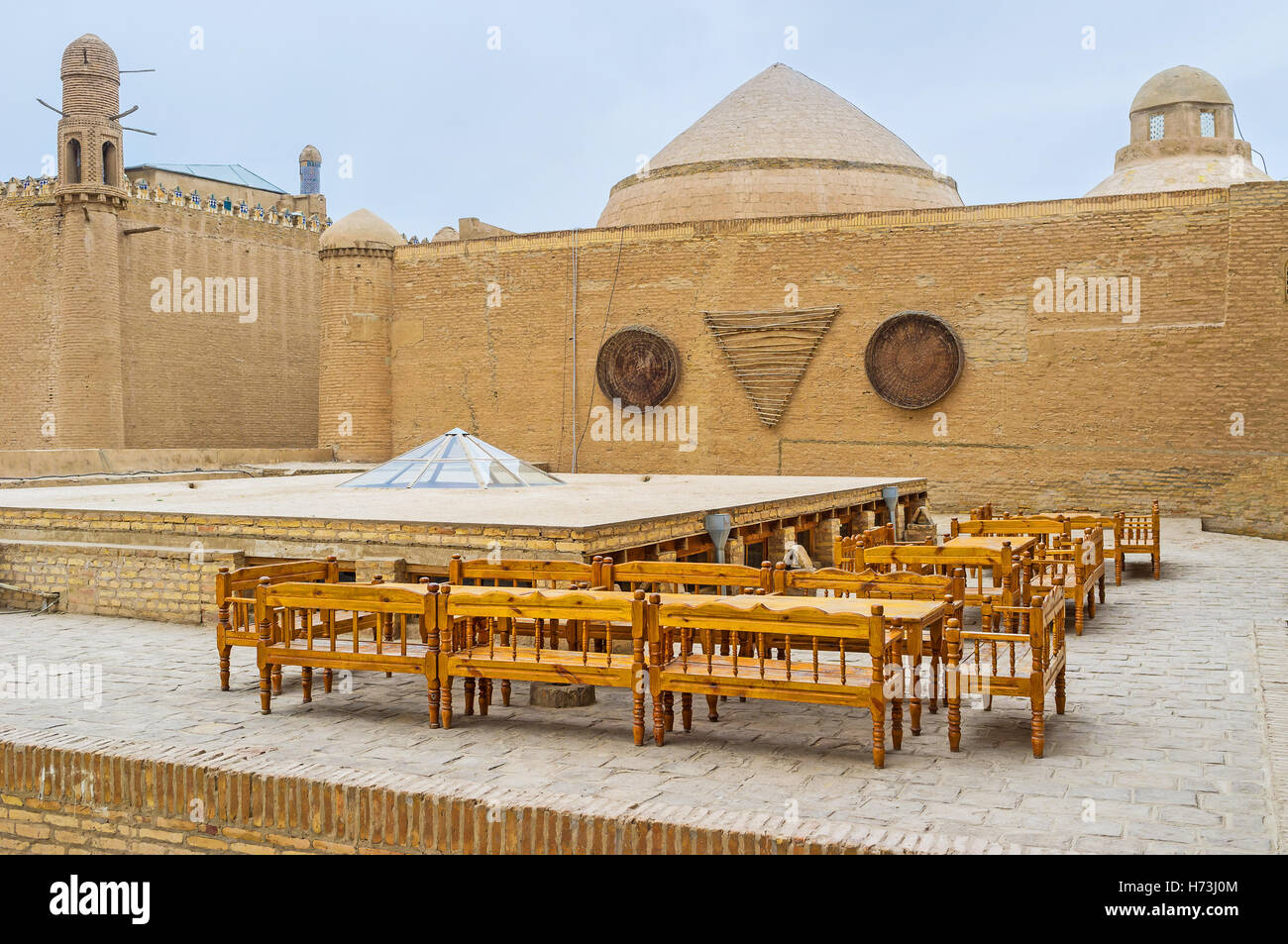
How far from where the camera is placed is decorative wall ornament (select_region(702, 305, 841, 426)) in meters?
19.5

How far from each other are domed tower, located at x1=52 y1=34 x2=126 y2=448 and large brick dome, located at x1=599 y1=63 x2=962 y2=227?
9.55 metres

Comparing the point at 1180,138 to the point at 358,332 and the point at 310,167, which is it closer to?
the point at 358,332

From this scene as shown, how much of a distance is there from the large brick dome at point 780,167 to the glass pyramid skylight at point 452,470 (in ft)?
30.5

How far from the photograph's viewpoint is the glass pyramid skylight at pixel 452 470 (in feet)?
42.7

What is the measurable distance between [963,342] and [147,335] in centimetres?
→ 1580

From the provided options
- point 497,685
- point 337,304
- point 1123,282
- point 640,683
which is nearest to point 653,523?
point 497,685

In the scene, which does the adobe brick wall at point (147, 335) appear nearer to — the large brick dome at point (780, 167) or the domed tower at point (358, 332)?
the domed tower at point (358, 332)

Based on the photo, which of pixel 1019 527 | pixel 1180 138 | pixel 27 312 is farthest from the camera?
pixel 1180 138

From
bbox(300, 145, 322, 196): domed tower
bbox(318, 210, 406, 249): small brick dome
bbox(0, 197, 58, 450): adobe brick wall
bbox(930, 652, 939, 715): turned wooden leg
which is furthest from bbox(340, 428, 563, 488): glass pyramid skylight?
bbox(300, 145, 322, 196): domed tower

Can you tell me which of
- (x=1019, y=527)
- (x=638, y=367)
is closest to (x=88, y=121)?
(x=638, y=367)

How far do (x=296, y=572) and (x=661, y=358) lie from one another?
551 inches

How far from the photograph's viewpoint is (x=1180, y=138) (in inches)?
961

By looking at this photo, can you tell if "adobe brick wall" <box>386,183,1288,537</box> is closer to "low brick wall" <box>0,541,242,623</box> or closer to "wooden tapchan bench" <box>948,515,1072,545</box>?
"wooden tapchan bench" <box>948,515,1072,545</box>

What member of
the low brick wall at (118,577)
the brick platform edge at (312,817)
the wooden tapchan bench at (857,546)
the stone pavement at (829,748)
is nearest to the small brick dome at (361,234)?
the low brick wall at (118,577)
